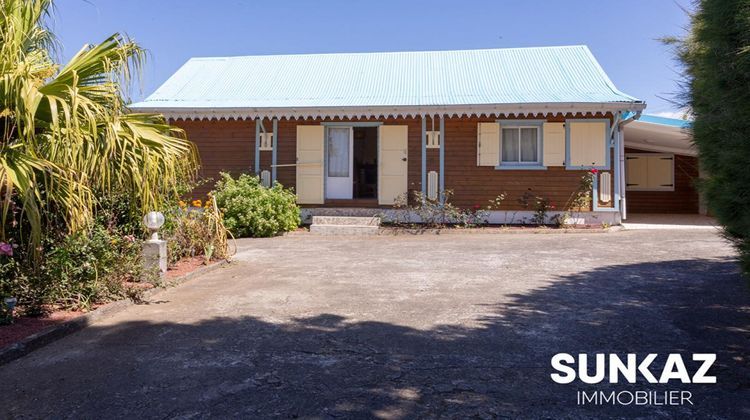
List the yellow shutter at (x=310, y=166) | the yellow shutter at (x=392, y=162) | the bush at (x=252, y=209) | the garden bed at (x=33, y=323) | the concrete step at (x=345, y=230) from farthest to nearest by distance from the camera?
the yellow shutter at (x=310, y=166) < the yellow shutter at (x=392, y=162) < the concrete step at (x=345, y=230) < the bush at (x=252, y=209) < the garden bed at (x=33, y=323)

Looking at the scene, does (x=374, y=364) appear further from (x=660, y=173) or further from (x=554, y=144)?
(x=660, y=173)

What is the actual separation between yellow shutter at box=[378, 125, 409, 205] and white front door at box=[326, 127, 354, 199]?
3.03ft

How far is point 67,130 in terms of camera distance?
3611mm

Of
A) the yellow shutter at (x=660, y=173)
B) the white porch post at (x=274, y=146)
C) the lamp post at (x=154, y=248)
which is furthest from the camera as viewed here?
the yellow shutter at (x=660, y=173)

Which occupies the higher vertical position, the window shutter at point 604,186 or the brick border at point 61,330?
the window shutter at point 604,186

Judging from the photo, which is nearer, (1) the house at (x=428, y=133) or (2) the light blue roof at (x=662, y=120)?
(1) the house at (x=428, y=133)

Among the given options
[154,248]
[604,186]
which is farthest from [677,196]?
[154,248]

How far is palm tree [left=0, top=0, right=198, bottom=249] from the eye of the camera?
11.8 ft

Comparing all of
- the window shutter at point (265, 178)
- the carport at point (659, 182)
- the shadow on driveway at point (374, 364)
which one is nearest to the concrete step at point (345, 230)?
the window shutter at point (265, 178)

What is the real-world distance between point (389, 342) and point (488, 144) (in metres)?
9.70

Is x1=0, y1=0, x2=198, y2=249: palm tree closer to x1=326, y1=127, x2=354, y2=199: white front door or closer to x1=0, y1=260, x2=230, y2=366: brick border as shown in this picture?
x1=0, y1=260, x2=230, y2=366: brick border

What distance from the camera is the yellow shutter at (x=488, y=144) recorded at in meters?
12.9

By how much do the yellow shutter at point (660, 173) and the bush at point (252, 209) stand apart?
42.8 feet

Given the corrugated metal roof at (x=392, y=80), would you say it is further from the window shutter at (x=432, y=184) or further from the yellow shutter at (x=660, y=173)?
the yellow shutter at (x=660, y=173)
